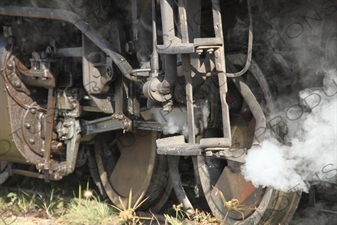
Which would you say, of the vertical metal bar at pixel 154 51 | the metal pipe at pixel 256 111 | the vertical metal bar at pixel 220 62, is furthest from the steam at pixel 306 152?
the vertical metal bar at pixel 154 51

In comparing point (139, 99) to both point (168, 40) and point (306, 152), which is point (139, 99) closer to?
point (168, 40)

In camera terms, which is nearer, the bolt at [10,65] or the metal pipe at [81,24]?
the metal pipe at [81,24]

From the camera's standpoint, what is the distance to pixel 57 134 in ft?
18.6

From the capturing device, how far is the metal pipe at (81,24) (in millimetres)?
4562

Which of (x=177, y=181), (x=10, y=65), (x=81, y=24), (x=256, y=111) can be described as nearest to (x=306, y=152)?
(x=256, y=111)

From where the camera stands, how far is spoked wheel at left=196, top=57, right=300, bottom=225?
4117 mm

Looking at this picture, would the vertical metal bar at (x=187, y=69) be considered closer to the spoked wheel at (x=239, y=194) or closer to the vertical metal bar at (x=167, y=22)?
the vertical metal bar at (x=167, y=22)

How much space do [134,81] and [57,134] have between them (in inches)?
43.9

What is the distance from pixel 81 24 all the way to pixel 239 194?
5.34 feet

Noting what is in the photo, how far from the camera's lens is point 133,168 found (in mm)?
5531

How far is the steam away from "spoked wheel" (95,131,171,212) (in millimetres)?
1254

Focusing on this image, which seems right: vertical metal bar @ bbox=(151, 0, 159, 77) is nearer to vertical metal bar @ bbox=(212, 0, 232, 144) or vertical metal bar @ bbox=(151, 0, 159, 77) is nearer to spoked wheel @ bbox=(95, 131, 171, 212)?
vertical metal bar @ bbox=(212, 0, 232, 144)

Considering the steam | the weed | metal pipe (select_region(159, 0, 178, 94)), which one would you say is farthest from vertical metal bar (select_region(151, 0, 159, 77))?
the weed

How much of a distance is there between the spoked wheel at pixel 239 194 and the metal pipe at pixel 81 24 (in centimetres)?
77
